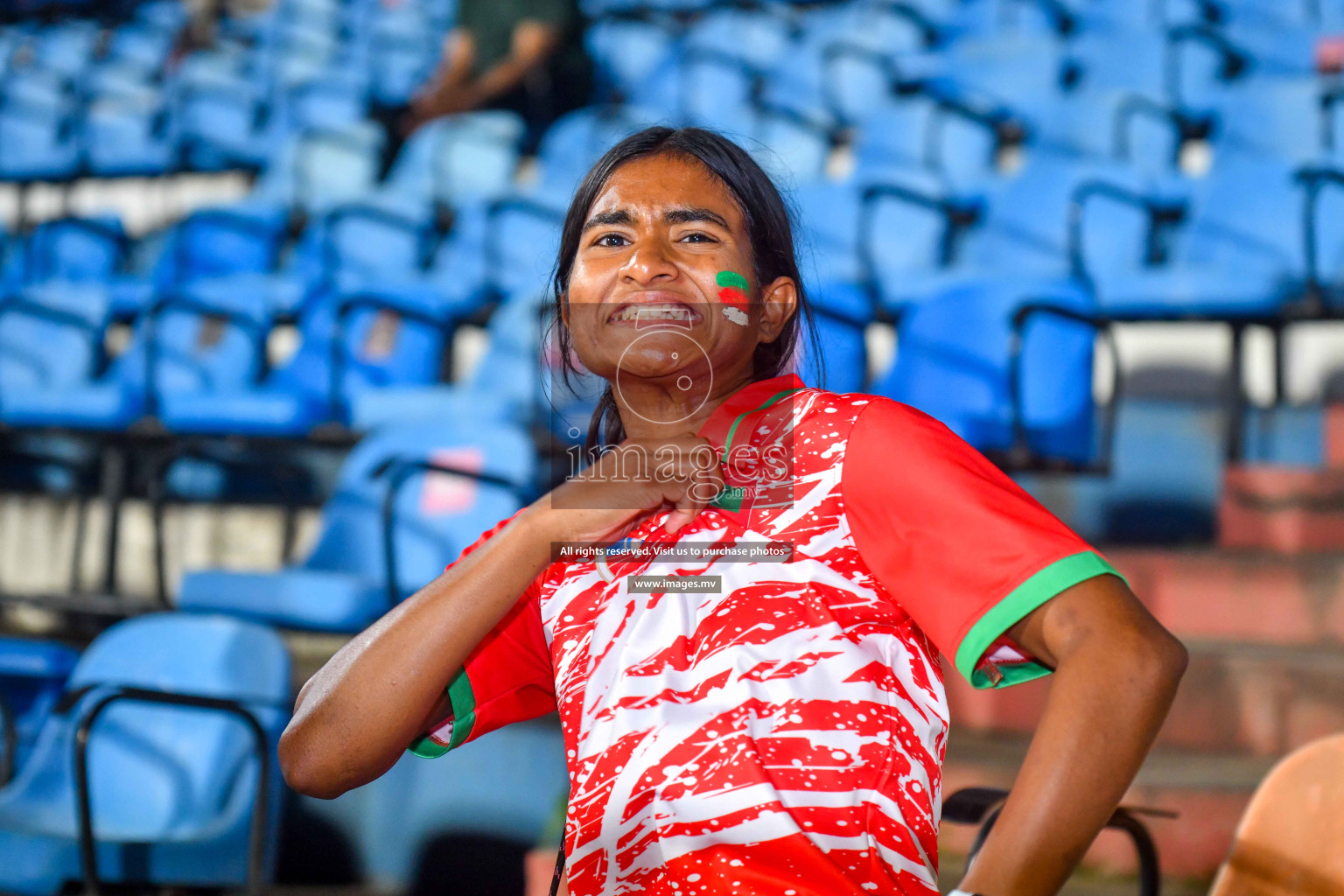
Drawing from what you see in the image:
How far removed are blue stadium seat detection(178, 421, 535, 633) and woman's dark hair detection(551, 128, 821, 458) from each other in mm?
1066

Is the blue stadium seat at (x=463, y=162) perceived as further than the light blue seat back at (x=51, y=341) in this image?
Yes

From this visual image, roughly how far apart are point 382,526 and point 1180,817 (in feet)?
4.64

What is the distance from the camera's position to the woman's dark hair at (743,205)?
37.8 inches

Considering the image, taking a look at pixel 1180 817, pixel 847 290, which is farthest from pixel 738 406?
pixel 847 290

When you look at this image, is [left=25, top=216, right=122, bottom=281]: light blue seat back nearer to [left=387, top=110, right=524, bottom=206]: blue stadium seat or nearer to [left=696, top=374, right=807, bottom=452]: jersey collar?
[left=387, top=110, right=524, bottom=206]: blue stadium seat

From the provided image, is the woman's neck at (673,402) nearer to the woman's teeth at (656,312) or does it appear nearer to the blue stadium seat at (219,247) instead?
the woman's teeth at (656,312)

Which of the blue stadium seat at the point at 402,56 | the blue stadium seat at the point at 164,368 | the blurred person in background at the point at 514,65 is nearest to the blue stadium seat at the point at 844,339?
the blue stadium seat at the point at 164,368

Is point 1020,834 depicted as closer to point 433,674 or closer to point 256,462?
point 433,674

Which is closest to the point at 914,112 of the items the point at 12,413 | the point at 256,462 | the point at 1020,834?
the point at 256,462

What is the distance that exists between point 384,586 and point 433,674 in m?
1.17

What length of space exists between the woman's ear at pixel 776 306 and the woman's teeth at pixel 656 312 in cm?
10

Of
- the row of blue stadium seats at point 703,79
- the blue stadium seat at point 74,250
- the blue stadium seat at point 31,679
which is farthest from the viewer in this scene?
the blue stadium seat at point 74,250

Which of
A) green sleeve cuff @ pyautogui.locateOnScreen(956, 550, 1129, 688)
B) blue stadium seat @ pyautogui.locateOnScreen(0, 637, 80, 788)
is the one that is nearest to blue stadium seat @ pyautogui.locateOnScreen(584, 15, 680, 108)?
blue stadium seat @ pyautogui.locateOnScreen(0, 637, 80, 788)

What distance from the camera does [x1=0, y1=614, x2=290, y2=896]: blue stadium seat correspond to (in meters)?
1.76
